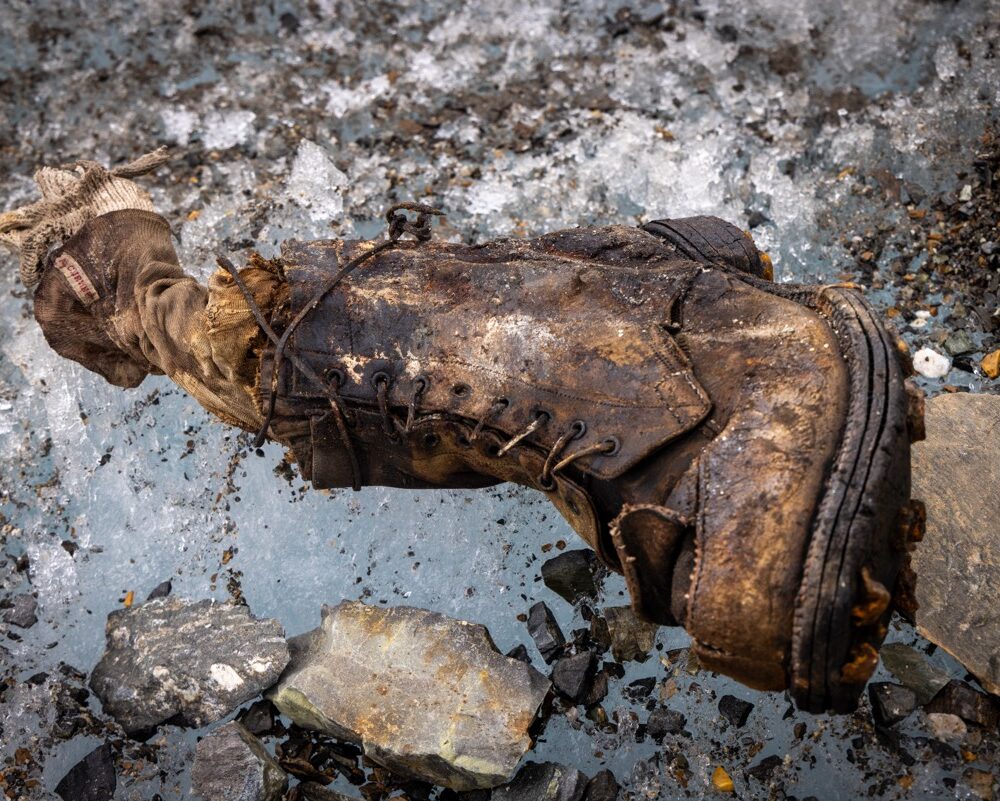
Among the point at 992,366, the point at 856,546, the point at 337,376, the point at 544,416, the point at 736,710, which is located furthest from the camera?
the point at 992,366

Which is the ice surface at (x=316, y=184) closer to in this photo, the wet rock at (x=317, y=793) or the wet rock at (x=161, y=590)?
the wet rock at (x=161, y=590)

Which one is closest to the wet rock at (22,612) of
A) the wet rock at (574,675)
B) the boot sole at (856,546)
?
the wet rock at (574,675)

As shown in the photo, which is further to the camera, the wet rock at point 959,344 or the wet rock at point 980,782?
the wet rock at point 959,344

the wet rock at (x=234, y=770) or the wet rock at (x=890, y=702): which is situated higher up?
the wet rock at (x=890, y=702)

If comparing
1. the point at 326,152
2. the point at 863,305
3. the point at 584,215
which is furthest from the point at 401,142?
the point at 863,305

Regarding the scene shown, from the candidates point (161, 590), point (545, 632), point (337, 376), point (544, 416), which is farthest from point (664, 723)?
point (161, 590)

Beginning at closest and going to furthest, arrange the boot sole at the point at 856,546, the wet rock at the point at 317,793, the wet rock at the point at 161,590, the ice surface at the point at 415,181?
1. the boot sole at the point at 856,546
2. the wet rock at the point at 317,793
3. the ice surface at the point at 415,181
4. the wet rock at the point at 161,590

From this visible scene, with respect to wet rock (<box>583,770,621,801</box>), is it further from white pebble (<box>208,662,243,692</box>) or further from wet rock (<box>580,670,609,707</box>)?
white pebble (<box>208,662,243,692</box>)

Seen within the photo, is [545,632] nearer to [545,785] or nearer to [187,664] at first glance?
[545,785]
